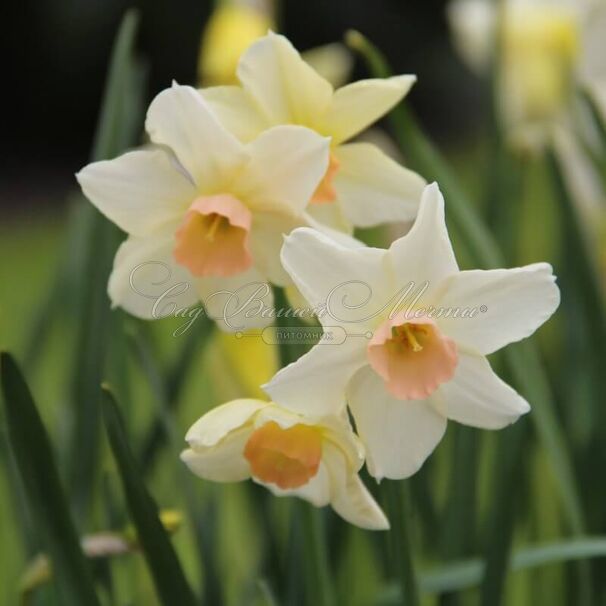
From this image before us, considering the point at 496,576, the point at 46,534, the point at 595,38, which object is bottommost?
the point at 496,576

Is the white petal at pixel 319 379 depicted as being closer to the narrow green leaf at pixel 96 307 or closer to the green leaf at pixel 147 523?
the green leaf at pixel 147 523

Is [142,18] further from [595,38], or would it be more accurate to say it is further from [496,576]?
[496,576]

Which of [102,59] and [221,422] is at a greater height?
[102,59]

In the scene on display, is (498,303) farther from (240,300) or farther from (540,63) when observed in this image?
(540,63)

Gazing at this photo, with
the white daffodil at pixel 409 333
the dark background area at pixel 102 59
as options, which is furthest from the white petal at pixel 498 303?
the dark background area at pixel 102 59

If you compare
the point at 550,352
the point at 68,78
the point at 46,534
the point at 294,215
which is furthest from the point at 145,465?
the point at 68,78

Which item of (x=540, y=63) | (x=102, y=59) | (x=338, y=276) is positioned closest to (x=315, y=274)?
(x=338, y=276)

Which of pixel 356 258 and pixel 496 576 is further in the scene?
pixel 496 576
